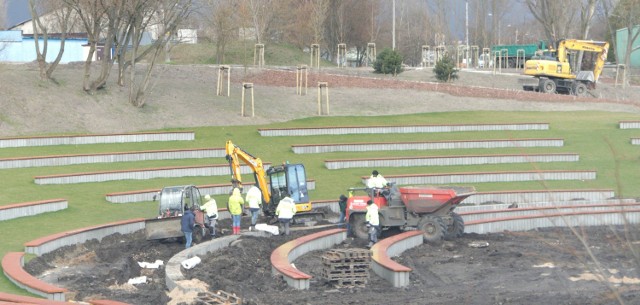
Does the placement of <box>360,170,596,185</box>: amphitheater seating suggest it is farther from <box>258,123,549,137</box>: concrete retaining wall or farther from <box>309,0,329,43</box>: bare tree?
<box>309,0,329,43</box>: bare tree

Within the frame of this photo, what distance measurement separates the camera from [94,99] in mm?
44969

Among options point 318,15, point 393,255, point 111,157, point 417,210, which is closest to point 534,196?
point 417,210

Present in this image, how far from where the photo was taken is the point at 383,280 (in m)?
21.4

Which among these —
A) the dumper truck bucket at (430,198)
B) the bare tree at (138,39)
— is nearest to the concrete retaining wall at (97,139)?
the bare tree at (138,39)

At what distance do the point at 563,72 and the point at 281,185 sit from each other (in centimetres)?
3680

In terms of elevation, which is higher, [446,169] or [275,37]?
[275,37]

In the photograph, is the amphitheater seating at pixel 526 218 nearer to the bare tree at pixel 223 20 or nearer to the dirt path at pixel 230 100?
the dirt path at pixel 230 100

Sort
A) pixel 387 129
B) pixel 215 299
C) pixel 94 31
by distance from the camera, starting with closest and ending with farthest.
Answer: pixel 215 299 < pixel 94 31 < pixel 387 129

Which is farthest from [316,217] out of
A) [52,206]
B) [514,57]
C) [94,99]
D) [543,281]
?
[514,57]

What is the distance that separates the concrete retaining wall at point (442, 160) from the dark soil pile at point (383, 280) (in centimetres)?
1064

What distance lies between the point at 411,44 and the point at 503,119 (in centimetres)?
4759

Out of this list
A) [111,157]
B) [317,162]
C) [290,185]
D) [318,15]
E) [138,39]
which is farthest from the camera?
[318,15]

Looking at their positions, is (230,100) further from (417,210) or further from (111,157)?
(417,210)

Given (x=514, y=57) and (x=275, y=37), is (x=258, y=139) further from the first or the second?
(x=514, y=57)
